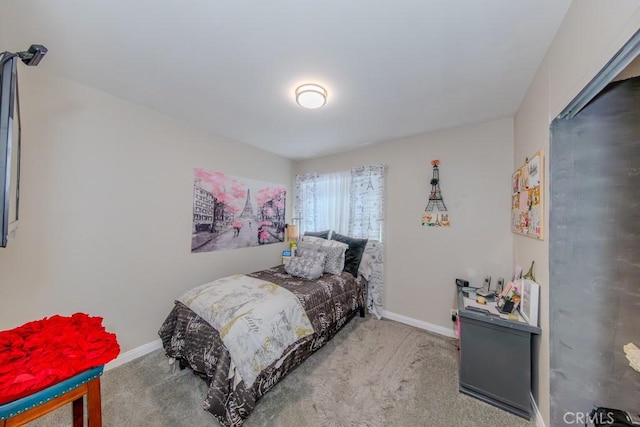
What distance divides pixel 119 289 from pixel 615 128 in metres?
3.68

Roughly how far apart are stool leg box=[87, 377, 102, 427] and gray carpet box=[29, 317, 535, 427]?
20.3 inches

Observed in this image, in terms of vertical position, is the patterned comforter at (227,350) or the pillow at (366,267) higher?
the pillow at (366,267)

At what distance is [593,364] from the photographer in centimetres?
121

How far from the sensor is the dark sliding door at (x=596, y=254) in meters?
1.17

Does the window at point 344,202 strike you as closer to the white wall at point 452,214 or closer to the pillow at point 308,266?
the white wall at point 452,214

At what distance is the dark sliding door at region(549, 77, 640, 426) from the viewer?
1168 mm

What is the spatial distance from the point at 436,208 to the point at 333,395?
2.20m

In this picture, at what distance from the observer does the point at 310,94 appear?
187 cm

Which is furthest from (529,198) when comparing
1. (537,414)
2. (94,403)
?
(94,403)

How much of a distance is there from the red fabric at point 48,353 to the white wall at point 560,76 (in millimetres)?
2427

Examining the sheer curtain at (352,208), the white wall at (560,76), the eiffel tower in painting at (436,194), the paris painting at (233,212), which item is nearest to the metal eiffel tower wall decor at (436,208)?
the eiffel tower in painting at (436,194)

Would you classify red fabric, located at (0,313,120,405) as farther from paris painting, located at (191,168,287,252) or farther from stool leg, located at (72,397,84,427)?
paris painting, located at (191,168,287,252)

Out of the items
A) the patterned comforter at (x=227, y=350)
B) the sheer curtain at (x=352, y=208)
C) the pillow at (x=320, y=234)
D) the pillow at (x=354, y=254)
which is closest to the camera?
the patterned comforter at (x=227, y=350)

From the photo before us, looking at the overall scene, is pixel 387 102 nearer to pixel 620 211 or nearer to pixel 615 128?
pixel 615 128
